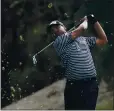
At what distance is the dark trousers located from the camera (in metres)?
6.49

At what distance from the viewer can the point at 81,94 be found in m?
6.51

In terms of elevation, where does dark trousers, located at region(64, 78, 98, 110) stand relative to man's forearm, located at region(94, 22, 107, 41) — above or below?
below

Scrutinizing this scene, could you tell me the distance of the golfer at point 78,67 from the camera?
6477mm

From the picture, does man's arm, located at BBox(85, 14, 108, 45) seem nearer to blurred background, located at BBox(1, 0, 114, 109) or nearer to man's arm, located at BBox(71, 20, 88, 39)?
man's arm, located at BBox(71, 20, 88, 39)

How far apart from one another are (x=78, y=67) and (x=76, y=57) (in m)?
0.13

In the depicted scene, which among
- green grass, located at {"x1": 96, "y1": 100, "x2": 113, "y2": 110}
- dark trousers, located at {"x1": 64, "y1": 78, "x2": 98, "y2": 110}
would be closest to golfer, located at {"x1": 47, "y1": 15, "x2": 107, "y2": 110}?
dark trousers, located at {"x1": 64, "y1": 78, "x2": 98, "y2": 110}

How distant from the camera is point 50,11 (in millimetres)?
10758

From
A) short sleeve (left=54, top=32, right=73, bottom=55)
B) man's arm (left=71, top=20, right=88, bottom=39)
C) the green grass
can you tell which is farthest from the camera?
the green grass

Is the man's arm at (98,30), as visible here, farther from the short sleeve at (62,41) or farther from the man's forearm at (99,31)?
the short sleeve at (62,41)

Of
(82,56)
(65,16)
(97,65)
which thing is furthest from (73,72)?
(65,16)

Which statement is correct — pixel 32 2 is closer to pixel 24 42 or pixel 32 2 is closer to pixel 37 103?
pixel 24 42

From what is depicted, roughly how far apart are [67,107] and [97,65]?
3314 mm

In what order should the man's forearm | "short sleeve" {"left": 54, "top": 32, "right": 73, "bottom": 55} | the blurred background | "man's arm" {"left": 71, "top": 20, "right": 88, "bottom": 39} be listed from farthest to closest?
the blurred background, the man's forearm, "short sleeve" {"left": 54, "top": 32, "right": 73, "bottom": 55}, "man's arm" {"left": 71, "top": 20, "right": 88, "bottom": 39}

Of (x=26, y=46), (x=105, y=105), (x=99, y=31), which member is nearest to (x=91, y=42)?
(x=99, y=31)
